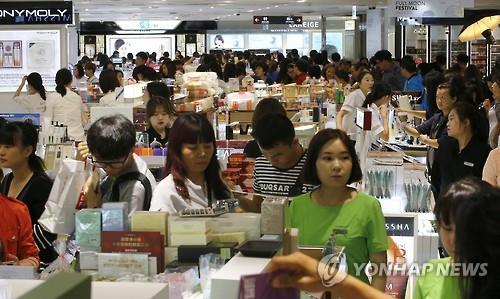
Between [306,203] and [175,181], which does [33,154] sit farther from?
[306,203]

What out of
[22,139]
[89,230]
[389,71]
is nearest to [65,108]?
[22,139]

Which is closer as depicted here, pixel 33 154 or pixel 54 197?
pixel 54 197

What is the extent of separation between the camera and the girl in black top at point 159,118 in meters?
6.95

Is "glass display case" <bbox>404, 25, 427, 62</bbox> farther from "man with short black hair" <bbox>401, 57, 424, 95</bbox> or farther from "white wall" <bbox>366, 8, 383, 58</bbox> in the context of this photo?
"man with short black hair" <bbox>401, 57, 424, 95</bbox>

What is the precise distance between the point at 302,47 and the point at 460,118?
29391 millimetres

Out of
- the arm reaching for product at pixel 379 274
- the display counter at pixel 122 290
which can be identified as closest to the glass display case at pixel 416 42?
the arm reaching for product at pixel 379 274

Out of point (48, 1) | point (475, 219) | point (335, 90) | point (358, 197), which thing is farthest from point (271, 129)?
point (48, 1)

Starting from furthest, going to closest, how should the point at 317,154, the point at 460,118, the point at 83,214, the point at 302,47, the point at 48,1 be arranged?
the point at 302,47 → the point at 48,1 → the point at 460,118 → the point at 317,154 → the point at 83,214

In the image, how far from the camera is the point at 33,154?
454cm

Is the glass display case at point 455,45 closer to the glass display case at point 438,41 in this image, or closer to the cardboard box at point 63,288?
the glass display case at point 438,41

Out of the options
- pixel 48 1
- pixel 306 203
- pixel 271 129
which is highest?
pixel 48 1

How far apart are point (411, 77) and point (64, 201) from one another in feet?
35.3

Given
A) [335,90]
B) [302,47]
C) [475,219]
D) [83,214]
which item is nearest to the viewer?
[475,219]

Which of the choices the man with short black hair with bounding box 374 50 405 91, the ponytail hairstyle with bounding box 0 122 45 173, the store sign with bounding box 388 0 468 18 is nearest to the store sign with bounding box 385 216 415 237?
the ponytail hairstyle with bounding box 0 122 45 173
